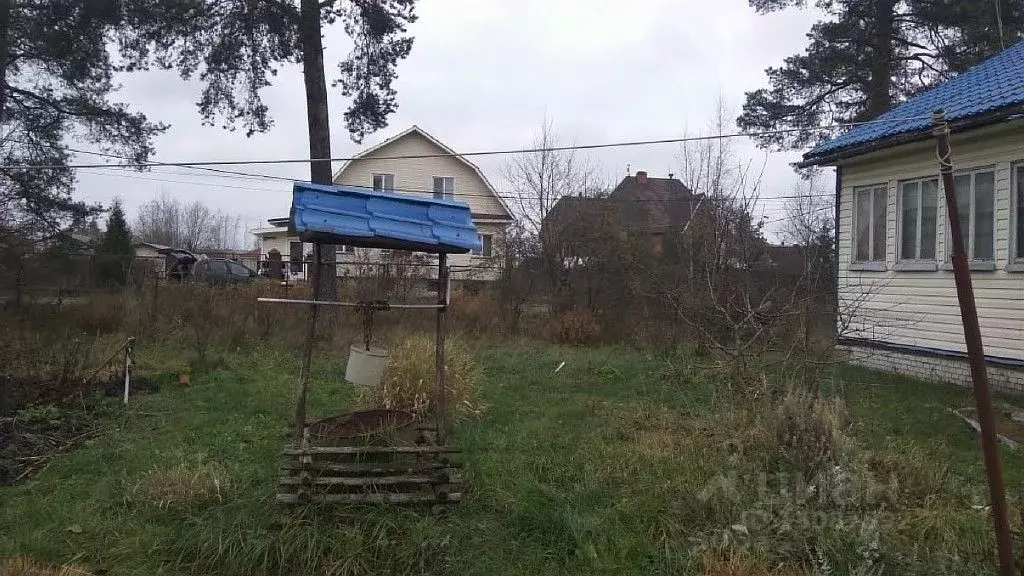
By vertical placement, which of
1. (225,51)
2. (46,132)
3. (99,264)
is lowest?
(99,264)

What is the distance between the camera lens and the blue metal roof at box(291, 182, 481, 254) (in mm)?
4570

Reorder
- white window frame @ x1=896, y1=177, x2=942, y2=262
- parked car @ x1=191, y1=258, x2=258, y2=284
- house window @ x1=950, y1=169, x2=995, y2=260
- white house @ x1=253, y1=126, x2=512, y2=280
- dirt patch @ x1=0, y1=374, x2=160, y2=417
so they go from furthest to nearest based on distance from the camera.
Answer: white house @ x1=253, y1=126, x2=512, y2=280 → parked car @ x1=191, y1=258, x2=258, y2=284 → white window frame @ x1=896, y1=177, x2=942, y2=262 → house window @ x1=950, y1=169, x2=995, y2=260 → dirt patch @ x1=0, y1=374, x2=160, y2=417

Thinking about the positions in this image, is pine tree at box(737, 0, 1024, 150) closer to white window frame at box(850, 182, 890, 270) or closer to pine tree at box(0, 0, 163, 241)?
white window frame at box(850, 182, 890, 270)

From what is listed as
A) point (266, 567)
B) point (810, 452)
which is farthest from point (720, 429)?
point (266, 567)

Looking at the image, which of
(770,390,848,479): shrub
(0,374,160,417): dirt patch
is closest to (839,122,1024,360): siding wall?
(770,390,848,479): shrub

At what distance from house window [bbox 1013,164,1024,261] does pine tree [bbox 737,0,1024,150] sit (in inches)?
299

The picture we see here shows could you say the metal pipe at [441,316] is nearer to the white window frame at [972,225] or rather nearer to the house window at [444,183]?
the white window frame at [972,225]

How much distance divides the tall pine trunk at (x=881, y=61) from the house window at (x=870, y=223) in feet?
21.4

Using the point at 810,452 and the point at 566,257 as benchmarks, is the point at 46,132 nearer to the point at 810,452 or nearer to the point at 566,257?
the point at 566,257

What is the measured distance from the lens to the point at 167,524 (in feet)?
14.7

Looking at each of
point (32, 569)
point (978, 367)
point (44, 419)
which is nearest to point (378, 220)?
point (32, 569)

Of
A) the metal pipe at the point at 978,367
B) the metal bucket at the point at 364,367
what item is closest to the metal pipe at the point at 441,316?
the metal bucket at the point at 364,367

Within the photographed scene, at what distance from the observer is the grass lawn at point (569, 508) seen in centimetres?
394

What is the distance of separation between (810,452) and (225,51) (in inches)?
526
